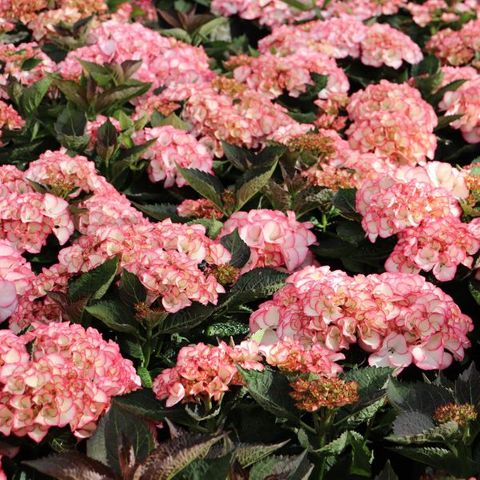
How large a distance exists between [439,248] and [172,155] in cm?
100

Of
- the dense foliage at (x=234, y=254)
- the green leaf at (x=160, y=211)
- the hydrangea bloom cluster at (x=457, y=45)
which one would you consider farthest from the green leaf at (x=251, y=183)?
the hydrangea bloom cluster at (x=457, y=45)

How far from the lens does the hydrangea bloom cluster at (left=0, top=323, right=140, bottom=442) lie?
2.02 m

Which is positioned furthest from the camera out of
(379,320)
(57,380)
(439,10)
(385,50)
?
(439,10)

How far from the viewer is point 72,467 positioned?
177 cm

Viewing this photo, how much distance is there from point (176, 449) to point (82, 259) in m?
0.90

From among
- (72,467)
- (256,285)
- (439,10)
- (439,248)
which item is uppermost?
(72,467)

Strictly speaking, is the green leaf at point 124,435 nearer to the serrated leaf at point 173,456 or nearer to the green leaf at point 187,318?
the serrated leaf at point 173,456

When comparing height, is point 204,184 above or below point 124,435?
below

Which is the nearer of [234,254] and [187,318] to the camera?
[187,318]

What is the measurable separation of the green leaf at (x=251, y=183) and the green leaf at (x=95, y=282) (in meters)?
0.62

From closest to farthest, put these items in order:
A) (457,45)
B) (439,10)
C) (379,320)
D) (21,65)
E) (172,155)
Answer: (379,320), (172,155), (21,65), (457,45), (439,10)

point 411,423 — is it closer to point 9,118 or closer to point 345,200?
point 345,200

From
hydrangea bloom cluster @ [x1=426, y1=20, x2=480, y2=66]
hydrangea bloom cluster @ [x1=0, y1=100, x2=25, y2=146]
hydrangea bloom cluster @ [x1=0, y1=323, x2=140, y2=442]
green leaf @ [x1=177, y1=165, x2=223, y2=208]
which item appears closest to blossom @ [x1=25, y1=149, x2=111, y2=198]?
green leaf @ [x1=177, y1=165, x2=223, y2=208]

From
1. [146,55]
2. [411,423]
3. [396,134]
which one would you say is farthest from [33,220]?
[146,55]
